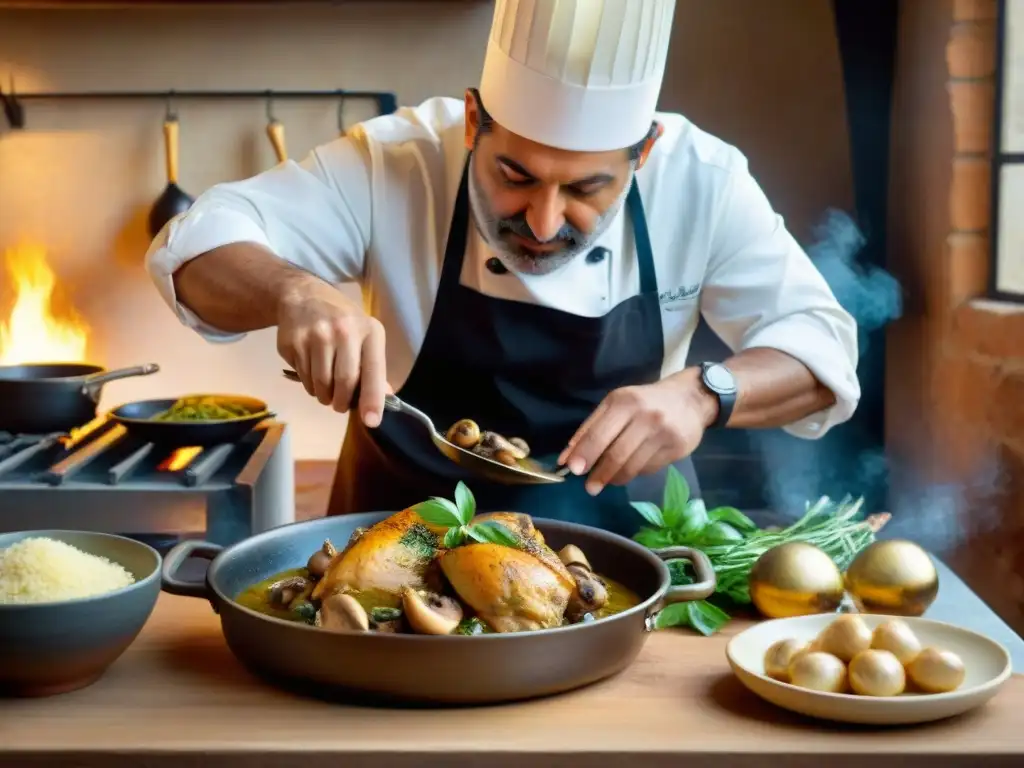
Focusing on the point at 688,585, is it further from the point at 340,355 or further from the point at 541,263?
the point at 541,263

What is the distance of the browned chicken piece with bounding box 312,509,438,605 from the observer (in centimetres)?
118

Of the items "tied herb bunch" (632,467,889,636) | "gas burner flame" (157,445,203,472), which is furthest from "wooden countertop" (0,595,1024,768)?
"gas burner flame" (157,445,203,472)

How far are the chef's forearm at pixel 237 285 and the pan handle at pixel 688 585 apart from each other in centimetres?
68

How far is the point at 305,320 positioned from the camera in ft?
5.00

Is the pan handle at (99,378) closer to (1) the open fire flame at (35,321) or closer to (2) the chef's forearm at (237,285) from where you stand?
(2) the chef's forearm at (237,285)

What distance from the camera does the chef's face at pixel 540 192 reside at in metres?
1.78

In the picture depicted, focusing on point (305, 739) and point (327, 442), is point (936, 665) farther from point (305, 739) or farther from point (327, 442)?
point (327, 442)

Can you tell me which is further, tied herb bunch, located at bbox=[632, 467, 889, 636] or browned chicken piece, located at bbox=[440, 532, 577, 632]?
tied herb bunch, located at bbox=[632, 467, 889, 636]

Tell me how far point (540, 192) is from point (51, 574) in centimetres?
97

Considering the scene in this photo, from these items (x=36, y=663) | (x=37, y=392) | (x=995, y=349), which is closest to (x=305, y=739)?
(x=36, y=663)

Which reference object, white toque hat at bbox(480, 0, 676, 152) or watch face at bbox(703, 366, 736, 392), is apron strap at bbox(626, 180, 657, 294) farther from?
watch face at bbox(703, 366, 736, 392)

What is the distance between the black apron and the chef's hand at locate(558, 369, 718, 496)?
345 mm

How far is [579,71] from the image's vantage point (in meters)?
1.83

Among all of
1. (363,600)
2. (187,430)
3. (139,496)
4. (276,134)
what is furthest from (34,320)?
(363,600)
